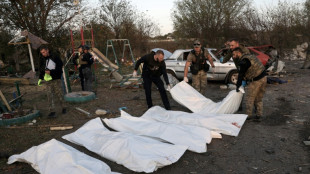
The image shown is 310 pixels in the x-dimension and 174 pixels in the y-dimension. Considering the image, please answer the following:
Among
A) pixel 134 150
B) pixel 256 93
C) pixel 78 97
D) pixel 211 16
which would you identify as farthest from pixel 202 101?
pixel 211 16

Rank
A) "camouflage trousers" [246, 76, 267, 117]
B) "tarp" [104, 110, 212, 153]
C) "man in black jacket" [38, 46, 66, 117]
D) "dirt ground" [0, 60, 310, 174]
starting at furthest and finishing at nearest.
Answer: "man in black jacket" [38, 46, 66, 117] → "camouflage trousers" [246, 76, 267, 117] → "tarp" [104, 110, 212, 153] → "dirt ground" [0, 60, 310, 174]

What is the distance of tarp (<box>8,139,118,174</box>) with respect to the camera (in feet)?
9.02

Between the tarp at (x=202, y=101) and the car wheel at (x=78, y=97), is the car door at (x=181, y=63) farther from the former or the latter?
the car wheel at (x=78, y=97)

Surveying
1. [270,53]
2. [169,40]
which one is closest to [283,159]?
[270,53]

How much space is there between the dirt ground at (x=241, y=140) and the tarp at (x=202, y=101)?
542mm

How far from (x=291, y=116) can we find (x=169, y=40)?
1710cm

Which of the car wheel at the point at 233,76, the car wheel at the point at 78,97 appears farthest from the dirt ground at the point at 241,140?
the car wheel at the point at 233,76

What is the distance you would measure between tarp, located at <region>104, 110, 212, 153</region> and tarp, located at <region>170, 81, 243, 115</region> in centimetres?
102

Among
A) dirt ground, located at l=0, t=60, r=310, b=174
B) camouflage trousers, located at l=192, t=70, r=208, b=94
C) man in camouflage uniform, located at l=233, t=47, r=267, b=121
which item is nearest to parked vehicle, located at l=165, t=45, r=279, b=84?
dirt ground, located at l=0, t=60, r=310, b=174

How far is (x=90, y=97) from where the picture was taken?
727 centimetres

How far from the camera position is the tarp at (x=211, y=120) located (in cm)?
417

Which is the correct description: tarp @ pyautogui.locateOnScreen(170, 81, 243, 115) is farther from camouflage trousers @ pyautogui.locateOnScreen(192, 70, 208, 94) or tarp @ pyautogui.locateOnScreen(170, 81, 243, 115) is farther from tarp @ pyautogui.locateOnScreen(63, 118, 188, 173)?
tarp @ pyautogui.locateOnScreen(63, 118, 188, 173)

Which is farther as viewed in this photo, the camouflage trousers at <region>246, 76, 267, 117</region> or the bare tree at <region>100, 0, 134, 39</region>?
the bare tree at <region>100, 0, 134, 39</region>

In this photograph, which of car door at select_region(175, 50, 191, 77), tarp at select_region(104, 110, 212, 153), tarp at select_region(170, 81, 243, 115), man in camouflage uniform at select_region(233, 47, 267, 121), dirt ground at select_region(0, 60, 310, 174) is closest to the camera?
dirt ground at select_region(0, 60, 310, 174)
